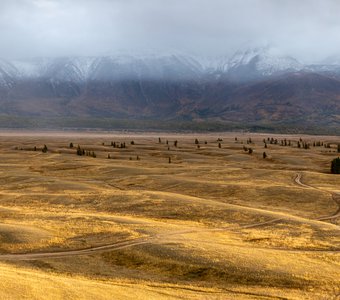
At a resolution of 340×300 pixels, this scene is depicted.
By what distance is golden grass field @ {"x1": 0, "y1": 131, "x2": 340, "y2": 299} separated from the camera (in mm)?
40906

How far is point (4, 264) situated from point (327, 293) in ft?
95.5

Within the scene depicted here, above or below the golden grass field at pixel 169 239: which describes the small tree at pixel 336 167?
above

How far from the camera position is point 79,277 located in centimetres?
4362

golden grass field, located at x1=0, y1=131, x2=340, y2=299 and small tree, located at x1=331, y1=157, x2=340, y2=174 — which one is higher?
small tree, located at x1=331, y1=157, x2=340, y2=174

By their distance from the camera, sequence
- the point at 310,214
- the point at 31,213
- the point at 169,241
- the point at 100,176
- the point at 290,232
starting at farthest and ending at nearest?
1. the point at 100,176
2. the point at 310,214
3. the point at 31,213
4. the point at 290,232
5. the point at 169,241

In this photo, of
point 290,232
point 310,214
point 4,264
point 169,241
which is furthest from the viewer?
point 310,214

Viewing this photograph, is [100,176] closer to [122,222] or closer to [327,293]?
[122,222]

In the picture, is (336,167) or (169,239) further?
(336,167)

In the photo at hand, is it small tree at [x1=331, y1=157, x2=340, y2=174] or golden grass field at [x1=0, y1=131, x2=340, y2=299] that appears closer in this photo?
golden grass field at [x1=0, y1=131, x2=340, y2=299]

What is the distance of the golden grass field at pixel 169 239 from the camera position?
40906mm

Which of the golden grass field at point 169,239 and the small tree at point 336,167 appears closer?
the golden grass field at point 169,239

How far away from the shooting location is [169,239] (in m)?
55.0

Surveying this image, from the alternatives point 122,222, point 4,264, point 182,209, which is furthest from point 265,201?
point 4,264

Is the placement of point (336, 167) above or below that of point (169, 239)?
above
